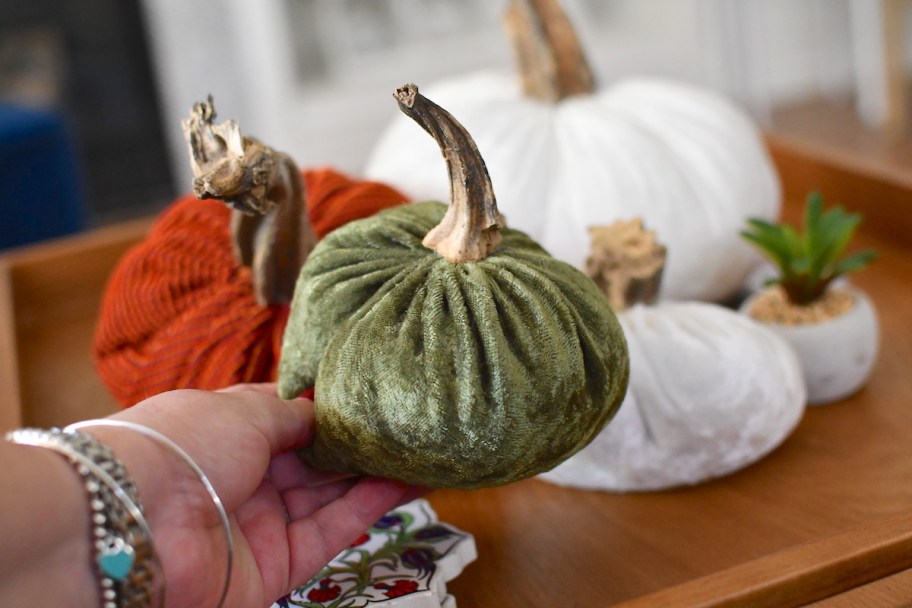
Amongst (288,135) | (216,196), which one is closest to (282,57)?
(288,135)

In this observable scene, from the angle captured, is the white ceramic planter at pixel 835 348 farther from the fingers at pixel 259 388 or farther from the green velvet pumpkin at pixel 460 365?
the fingers at pixel 259 388

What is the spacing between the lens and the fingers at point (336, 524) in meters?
0.50

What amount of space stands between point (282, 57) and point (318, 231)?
1381mm

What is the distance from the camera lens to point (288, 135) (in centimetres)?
203

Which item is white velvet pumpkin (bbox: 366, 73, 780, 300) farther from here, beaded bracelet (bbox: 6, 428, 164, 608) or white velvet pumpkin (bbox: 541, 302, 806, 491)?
beaded bracelet (bbox: 6, 428, 164, 608)

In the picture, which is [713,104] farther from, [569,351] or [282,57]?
[282,57]

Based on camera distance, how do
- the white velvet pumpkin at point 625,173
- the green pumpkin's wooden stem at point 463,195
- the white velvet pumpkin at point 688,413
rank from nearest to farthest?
the green pumpkin's wooden stem at point 463,195
the white velvet pumpkin at point 688,413
the white velvet pumpkin at point 625,173

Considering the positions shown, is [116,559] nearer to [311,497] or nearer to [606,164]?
[311,497]

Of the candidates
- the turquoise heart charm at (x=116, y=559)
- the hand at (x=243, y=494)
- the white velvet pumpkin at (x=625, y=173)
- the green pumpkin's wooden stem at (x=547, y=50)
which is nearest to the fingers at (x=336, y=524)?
the hand at (x=243, y=494)

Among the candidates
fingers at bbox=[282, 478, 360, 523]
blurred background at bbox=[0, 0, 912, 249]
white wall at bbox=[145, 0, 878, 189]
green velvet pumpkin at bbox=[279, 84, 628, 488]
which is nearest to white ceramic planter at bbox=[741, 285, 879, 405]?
green velvet pumpkin at bbox=[279, 84, 628, 488]

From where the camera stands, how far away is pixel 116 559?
1.32 ft

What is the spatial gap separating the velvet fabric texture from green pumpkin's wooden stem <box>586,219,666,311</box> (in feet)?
0.42

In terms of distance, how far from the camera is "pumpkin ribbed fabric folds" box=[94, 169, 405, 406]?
629mm

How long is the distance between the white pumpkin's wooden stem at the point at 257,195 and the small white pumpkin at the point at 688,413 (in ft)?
0.70
